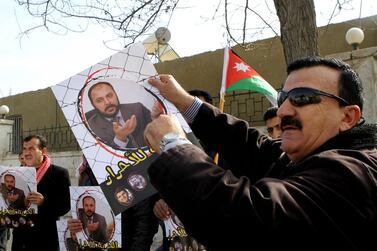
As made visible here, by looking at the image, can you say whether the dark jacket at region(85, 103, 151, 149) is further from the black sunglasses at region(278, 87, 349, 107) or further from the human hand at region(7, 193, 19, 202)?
the human hand at region(7, 193, 19, 202)

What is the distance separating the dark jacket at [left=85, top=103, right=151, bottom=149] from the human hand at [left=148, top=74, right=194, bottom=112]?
0.41 feet

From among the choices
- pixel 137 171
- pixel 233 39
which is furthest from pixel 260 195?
pixel 233 39

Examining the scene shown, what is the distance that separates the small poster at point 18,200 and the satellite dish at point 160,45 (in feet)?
10.9

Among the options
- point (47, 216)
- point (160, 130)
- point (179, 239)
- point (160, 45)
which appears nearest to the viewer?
point (160, 130)

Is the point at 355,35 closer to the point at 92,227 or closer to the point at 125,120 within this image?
the point at 92,227

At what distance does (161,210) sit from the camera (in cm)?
371

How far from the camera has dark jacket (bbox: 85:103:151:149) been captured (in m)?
1.96

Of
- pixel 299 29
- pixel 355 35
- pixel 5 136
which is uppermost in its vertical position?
pixel 355 35

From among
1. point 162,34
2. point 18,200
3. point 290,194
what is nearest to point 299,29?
point 18,200

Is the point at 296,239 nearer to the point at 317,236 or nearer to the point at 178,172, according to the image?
the point at 317,236

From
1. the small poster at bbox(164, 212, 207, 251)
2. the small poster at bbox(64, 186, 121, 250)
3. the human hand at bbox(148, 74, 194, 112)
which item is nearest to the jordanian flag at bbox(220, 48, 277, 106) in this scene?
the small poster at bbox(164, 212, 207, 251)

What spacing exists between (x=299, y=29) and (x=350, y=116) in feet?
9.36

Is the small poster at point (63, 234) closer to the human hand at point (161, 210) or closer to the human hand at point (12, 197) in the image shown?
the human hand at point (12, 197)

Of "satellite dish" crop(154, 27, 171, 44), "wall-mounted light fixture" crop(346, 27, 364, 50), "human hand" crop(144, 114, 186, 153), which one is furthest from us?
"satellite dish" crop(154, 27, 171, 44)
